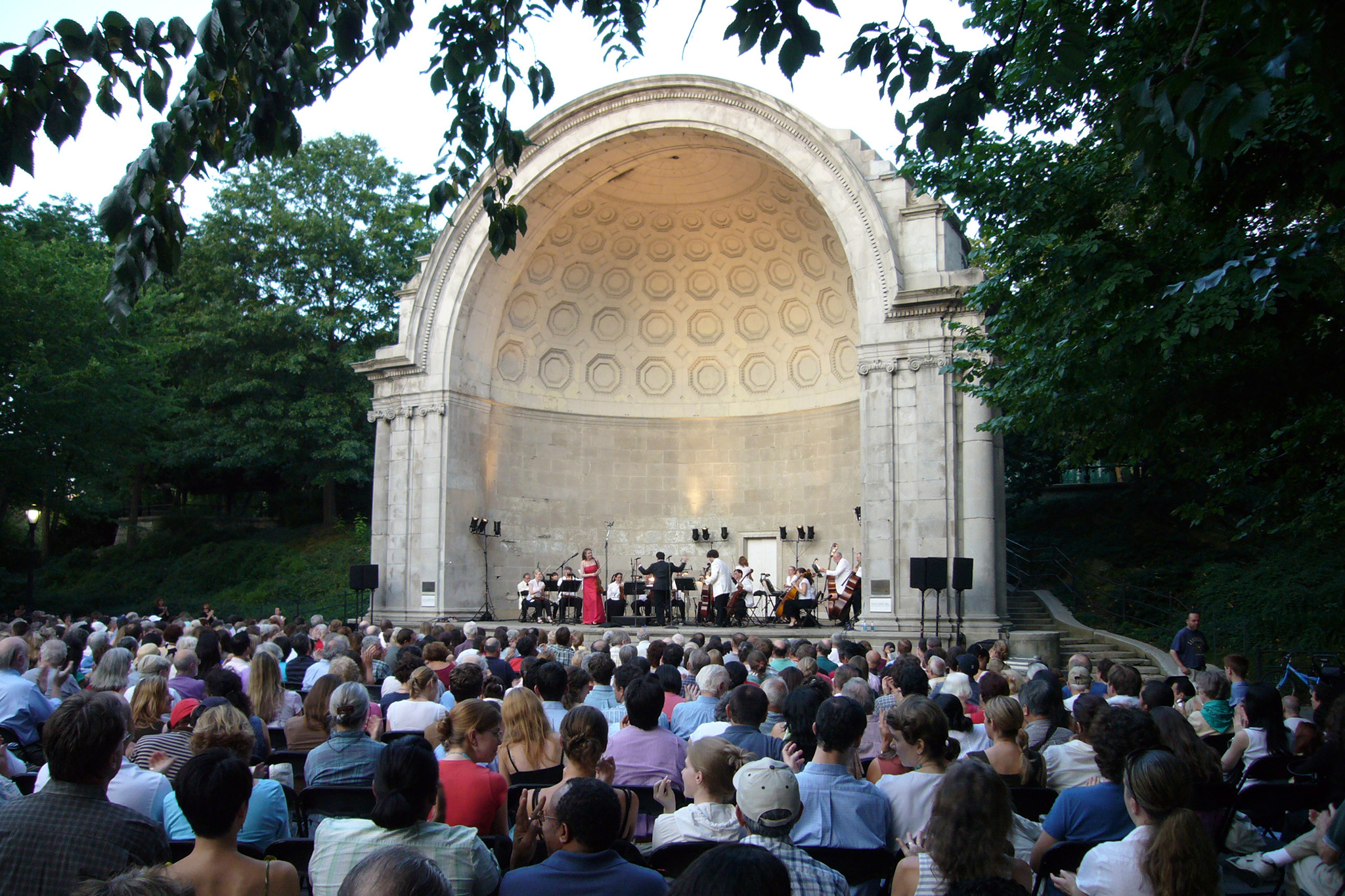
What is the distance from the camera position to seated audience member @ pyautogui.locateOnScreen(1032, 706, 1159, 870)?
4152 millimetres

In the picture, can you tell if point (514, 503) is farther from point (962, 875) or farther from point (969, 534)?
point (962, 875)

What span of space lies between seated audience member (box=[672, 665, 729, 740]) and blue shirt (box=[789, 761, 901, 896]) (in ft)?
6.56

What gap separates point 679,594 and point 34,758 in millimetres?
18093

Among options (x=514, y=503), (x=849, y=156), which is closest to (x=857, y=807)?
(x=849, y=156)

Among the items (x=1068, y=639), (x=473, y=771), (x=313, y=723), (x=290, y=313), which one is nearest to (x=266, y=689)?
(x=313, y=723)

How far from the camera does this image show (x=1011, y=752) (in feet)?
17.3

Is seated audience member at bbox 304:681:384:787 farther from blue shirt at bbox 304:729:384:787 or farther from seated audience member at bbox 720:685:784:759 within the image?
seated audience member at bbox 720:685:784:759

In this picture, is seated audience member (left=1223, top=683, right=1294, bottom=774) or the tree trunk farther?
the tree trunk

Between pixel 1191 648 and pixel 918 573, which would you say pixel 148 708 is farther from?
pixel 918 573

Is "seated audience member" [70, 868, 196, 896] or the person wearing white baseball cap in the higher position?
"seated audience member" [70, 868, 196, 896]

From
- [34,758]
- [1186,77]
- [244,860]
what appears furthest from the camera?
[34,758]

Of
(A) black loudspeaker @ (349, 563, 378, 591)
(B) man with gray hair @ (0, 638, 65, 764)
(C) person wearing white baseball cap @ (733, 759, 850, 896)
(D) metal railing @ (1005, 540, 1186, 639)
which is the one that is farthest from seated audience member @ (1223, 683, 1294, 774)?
(A) black loudspeaker @ (349, 563, 378, 591)

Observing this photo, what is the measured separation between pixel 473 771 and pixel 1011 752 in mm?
2790

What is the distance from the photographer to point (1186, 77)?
3.84 metres
